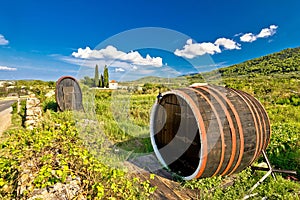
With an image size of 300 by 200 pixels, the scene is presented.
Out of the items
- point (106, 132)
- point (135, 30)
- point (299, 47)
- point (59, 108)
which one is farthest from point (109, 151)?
point (299, 47)

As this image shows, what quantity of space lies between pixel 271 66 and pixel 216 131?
45.2 meters

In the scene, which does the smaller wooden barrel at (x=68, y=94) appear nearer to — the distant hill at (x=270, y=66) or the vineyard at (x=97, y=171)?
the vineyard at (x=97, y=171)

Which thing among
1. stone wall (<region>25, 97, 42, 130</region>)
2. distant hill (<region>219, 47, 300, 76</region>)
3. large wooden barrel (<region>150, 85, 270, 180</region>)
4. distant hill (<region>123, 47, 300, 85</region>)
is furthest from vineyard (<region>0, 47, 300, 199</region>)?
distant hill (<region>219, 47, 300, 76</region>)

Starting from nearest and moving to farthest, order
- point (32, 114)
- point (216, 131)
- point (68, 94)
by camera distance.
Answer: point (216, 131), point (32, 114), point (68, 94)

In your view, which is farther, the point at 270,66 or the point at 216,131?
the point at 270,66

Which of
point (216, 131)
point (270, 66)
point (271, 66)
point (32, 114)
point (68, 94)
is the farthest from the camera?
point (270, 66)

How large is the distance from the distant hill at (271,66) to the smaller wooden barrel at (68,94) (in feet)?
98.1

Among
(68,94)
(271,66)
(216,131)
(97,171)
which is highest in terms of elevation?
(271,66)

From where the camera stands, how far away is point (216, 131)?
2789mm

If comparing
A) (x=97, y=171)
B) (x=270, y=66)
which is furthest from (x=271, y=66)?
(x=97, y=171)

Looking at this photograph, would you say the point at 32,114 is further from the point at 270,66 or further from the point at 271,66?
the point at 270,66

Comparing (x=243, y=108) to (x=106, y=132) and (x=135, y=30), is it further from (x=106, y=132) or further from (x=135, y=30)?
(x=106, y=132)

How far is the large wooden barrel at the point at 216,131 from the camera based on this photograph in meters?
2.79

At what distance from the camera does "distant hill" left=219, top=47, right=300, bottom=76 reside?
3512cm
